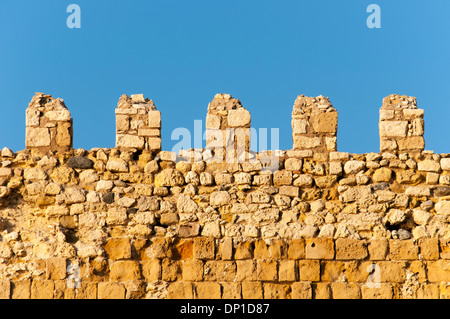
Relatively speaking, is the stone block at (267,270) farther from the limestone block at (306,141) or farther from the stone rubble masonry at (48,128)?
the stone rubble masonry at (48,128)

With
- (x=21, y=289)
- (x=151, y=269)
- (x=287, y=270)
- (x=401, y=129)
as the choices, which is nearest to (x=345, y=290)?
(x=287, y=270)

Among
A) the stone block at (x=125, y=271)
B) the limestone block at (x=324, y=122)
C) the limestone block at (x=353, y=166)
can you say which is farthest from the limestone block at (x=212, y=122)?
the stone block at (x=125, y=271)

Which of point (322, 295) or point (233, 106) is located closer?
point (322, 295)

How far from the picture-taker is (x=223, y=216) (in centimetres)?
920

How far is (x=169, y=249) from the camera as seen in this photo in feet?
29.7

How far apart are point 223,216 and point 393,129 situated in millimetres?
2219

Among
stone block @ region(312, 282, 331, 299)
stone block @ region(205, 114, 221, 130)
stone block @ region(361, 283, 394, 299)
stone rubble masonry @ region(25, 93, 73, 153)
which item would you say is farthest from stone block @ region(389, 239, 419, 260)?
stone rubble masonry @ region(25, 93, 73, 153)

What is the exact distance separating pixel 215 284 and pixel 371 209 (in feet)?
6.39

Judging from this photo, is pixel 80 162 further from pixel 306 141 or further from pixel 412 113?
pixel 412 113

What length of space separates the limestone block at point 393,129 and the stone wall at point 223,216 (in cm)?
1

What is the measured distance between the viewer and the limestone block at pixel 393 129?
951 centimetres

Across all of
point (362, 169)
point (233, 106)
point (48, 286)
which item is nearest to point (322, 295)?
point (362, 169)
